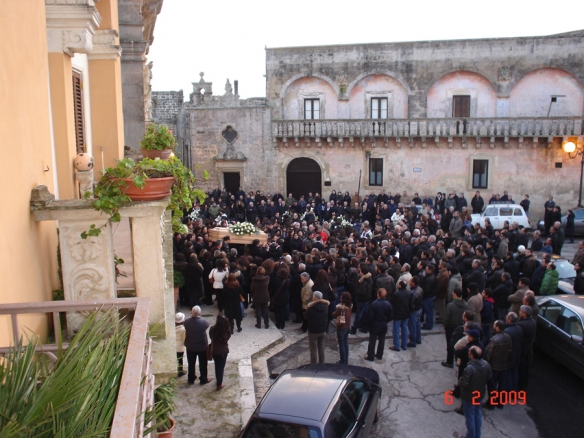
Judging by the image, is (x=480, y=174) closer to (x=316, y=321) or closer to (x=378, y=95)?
(x=378, y=95)

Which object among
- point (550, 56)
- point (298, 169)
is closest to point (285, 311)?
point (298, 169)

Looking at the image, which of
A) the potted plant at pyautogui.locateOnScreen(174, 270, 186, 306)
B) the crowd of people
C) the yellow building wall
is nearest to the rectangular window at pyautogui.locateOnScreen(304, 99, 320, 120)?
the crowd of people

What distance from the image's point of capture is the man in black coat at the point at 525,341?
9.30m

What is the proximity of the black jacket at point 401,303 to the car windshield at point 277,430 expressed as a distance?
4950mm

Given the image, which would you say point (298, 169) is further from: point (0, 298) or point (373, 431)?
point (0, 298)

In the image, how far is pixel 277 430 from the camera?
666 centimetres

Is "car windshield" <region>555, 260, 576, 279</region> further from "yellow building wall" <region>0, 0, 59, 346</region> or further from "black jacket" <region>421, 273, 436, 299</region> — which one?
"yellow building wall" <region>0, 0, 59, 346</region>

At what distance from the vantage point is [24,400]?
2.82 meters

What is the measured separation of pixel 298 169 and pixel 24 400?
1037 inches

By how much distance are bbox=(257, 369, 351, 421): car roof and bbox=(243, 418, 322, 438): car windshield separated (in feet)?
0.50

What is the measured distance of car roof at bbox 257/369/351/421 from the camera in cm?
688

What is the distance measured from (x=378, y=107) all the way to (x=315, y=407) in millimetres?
23599

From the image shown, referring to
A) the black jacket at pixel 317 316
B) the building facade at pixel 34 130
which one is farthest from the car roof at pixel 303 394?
the building facade at pixel 34 130

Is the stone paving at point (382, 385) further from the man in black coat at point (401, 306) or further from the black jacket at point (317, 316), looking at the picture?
the black jacket at point (317, 316)
